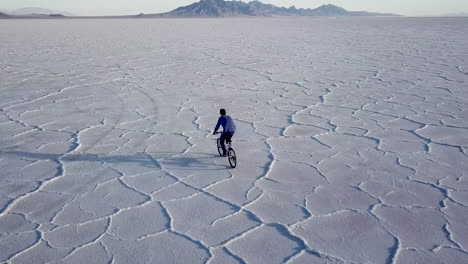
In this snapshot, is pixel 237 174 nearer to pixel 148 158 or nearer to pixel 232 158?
pixel 232 158

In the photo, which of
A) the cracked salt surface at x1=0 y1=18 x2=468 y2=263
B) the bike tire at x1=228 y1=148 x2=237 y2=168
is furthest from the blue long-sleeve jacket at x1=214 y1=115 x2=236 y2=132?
the cracked salt surface at x1=0 y1=18 x2=468 y2=263

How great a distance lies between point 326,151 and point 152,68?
7035 millimetres

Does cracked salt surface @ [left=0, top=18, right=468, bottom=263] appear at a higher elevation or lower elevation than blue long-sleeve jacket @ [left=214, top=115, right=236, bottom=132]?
lower

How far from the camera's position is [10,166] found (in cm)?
402

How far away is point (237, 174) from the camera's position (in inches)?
153

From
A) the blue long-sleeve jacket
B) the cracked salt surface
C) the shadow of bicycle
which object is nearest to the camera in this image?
the cracked salt surface

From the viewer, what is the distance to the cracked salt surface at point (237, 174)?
2.76 m

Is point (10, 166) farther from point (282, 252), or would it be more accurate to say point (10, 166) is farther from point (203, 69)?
point (203, 69)

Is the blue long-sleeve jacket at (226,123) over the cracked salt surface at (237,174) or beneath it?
over

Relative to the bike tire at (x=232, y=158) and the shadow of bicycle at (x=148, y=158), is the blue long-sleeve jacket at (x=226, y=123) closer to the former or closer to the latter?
the bike tire at (x=232, y=158)

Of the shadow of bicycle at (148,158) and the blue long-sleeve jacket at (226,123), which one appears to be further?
the shadow of bicycle at (148,158)

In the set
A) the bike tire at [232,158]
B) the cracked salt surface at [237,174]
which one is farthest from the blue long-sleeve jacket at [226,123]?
the cracked salt surface at [237,174]

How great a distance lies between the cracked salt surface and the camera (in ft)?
9.05

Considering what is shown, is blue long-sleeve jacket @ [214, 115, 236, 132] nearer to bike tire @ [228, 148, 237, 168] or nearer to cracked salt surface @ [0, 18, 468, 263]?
bike tire @ [228, 148, 237, 168]
